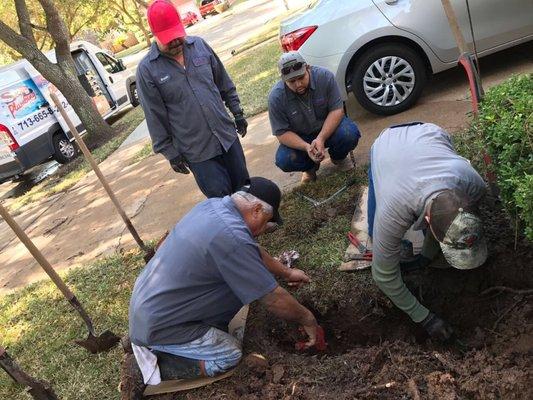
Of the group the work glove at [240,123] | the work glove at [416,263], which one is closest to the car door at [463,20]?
the work glove at [240,123]

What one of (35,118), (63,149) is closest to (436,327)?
(35,118)

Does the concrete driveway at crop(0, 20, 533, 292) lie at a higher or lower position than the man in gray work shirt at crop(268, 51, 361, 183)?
lower

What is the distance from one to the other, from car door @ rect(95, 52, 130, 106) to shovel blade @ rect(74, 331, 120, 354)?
11.0 m

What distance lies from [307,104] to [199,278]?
2.32 metres

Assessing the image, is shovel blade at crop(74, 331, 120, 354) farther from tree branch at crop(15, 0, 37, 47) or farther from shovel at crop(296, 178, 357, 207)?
tree branch at crop(15, 0, 37, 47)

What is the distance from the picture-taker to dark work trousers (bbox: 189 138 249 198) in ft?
13.0

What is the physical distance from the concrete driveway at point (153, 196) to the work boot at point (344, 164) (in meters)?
0.11

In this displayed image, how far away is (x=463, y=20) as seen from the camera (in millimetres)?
5000

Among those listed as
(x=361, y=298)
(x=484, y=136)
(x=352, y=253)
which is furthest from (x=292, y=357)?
(x=484, y=136)

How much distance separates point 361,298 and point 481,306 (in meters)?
0.75

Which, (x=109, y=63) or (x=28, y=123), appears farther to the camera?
(x=109, y=63)

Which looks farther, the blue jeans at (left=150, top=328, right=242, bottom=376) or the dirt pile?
the blue jeans at (left=150, top=328, right=242, bottom=376)

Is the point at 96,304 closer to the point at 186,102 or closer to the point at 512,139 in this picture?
the point at 186,102

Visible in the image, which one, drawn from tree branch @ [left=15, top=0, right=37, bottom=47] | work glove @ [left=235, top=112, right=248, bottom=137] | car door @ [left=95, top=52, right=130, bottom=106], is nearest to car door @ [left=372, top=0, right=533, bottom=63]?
work glove @ [left=235, top=112, right=248, bottom=137]
